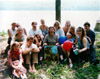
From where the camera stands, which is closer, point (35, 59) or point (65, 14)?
point (35, 59)

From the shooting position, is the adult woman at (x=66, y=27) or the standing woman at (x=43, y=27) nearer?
the adult woman at (x=66, y=27)

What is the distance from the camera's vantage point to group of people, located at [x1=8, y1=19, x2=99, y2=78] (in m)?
1.75

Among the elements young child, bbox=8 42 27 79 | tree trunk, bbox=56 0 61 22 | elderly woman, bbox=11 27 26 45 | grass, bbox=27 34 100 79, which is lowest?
grass, bbox=27 34 100 79

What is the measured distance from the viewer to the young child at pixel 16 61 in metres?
1.73

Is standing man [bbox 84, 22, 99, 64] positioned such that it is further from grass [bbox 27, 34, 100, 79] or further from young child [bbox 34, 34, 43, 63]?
young child [bbox 34, 34, 43, 63]

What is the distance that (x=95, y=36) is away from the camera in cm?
201

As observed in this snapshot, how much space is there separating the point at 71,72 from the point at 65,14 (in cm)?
79

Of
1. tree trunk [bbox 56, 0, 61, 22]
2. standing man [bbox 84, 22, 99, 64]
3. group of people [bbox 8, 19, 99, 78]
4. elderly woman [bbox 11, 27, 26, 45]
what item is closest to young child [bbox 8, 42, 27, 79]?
group of people [bbox 8, 19, 99, 78]

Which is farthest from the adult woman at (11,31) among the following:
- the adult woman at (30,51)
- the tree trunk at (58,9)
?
the tree trunk at (58,9)

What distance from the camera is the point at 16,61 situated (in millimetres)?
1755

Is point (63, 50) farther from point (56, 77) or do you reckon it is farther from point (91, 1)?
point (91, 1)

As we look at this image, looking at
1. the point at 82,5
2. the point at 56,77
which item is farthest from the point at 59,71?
the point at 82,5

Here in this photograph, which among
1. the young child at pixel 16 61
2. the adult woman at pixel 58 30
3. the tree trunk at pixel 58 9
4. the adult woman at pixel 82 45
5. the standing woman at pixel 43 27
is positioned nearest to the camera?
the young child at pixel 16 61

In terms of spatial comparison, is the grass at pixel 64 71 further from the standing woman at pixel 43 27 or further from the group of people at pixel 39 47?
the standing woman at pixel 43 27
